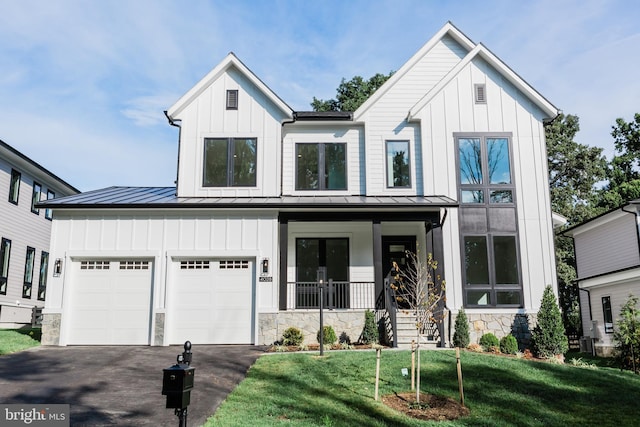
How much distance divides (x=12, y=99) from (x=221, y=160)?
23.9ft

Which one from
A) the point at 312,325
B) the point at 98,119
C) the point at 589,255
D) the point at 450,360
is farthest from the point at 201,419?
the point at 589,255

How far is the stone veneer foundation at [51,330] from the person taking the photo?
514 inches

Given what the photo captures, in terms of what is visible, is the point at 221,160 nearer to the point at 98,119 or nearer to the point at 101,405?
the point at 98,119

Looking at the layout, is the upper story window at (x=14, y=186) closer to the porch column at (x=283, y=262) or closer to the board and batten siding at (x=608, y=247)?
the porch column at (x=283, y=262)

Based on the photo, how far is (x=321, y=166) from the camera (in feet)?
52.6

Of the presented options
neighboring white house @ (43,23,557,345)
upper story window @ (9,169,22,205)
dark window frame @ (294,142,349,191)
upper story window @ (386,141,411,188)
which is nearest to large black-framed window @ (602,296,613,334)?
neighboring white house @ (43,23,557,345)

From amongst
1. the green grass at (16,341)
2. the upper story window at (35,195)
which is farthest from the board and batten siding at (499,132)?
the upper story window at (35,195)

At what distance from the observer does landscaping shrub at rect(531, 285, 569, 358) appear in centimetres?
1284

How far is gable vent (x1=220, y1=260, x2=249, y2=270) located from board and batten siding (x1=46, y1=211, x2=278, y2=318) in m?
0.21

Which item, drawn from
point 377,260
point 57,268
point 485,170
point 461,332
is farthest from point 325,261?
point 57,268

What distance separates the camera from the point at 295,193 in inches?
619

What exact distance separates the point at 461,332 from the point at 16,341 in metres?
11.8

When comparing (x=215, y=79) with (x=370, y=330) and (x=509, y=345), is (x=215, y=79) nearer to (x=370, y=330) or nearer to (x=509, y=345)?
(x=370, y=330)

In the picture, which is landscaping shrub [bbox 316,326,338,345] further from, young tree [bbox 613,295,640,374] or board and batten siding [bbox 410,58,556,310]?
young tree [bbox 613,295,640,374]
